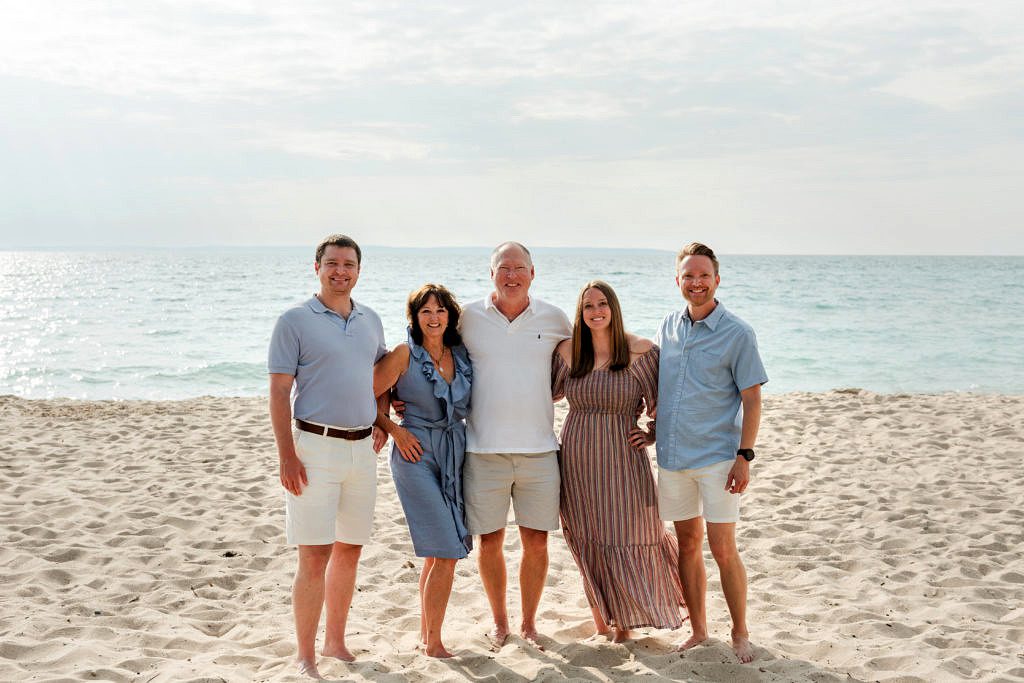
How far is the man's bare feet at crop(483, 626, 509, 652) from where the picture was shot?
457 cm

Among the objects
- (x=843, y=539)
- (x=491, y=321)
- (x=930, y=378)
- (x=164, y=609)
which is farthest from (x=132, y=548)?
(x=930, y=378)

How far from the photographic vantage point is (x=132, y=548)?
605 centimetres

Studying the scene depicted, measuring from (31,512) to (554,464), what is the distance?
4.57m

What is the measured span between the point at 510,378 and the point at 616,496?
824 mm

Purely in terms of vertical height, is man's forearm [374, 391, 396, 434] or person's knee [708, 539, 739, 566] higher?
man's forearm [374, 391, 396, 434]

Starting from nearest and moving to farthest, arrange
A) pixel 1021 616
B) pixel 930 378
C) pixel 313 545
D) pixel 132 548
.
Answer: pixel 313 545 < pixel 1021 616 < pixel 132 548 < pixel 930 378

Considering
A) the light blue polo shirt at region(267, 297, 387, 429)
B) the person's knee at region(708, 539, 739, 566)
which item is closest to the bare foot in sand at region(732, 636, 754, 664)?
the person's knee at region(708, 539, 739, 566)

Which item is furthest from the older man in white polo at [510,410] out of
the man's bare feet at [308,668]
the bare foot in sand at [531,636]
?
the man's bare feet at [308,668]

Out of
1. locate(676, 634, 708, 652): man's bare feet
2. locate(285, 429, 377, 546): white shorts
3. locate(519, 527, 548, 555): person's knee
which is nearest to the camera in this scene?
locate(285, 429, 377, 546): white shorts

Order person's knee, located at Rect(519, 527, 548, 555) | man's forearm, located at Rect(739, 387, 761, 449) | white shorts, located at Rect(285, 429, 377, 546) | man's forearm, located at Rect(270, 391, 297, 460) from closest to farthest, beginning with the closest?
1. man's forearm, located at Rect(270, 391, 297, 460)
2. white shorts, located at Rect(285, 429, 377, 546)
3. man's forearm, located at Rect(739, 387, 761, 449)
4. person's knee, located at Rect(519, 527, 548, 555)

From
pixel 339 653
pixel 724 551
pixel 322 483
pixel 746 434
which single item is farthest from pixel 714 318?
pixel 339 653

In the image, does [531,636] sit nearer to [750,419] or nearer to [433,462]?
[433,462]

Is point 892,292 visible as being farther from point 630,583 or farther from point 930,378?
point 630,583

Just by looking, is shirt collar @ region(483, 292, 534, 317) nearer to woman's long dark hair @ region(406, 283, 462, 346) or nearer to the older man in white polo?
the older man in white polo
